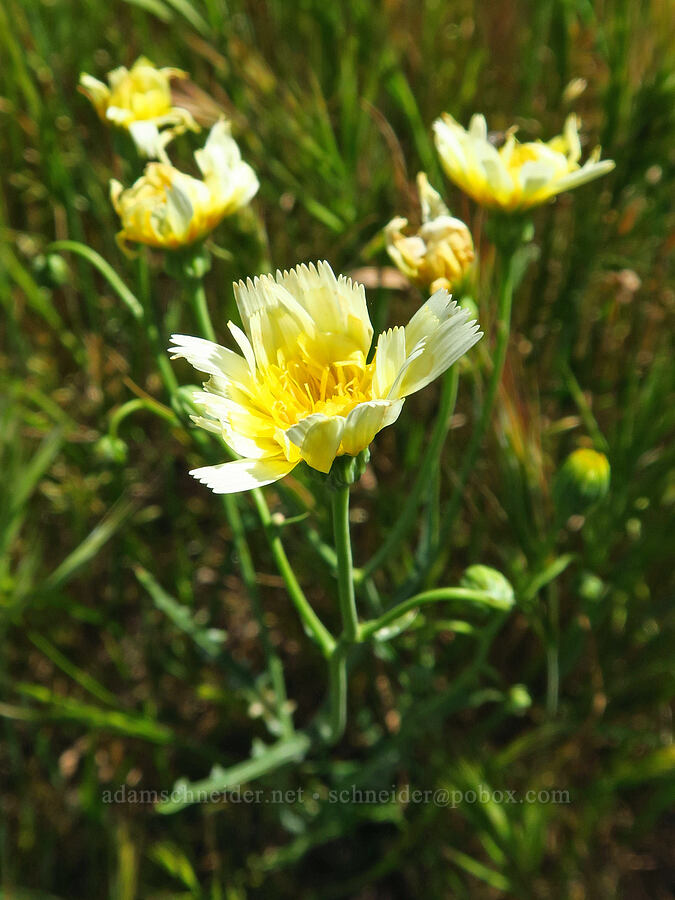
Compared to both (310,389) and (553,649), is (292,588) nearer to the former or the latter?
(310,389)

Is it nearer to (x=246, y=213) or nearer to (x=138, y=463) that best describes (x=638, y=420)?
(x=246, y=213)

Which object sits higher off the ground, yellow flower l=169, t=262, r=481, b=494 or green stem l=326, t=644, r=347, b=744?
yellow flower l=169, t=262, r=481, b=494

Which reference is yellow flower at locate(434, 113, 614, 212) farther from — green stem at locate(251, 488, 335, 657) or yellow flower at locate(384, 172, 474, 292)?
green stem at locate(251, 488, 335, 657)

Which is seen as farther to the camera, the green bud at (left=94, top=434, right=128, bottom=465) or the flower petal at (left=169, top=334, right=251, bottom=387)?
the green bud at (left=94, top=434, right=128, bottom=465)

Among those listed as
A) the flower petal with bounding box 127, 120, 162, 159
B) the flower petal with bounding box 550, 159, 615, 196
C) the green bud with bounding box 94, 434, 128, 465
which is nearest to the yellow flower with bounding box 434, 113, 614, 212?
the flower petal with bounding box 550, 159, 615, 196

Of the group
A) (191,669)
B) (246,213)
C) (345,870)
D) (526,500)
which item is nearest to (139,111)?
(246,213)
